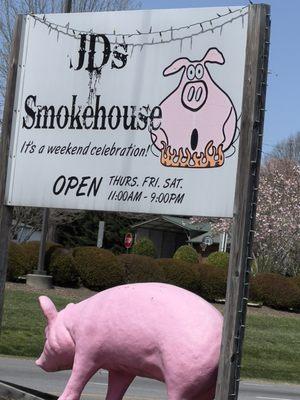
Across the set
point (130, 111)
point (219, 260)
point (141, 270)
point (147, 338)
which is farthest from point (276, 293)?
point (147, 338)

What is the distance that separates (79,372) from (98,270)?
19682mm

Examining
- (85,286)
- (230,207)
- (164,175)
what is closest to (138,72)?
(164,175)

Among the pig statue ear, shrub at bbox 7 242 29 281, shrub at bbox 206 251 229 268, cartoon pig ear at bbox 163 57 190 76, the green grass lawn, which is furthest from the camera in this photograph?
shrub at bbox 206 251 229 268

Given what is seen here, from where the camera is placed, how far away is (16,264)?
83.0 ft

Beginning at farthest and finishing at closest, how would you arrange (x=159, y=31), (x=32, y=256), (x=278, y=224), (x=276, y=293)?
(x=278, y=224) → (x=276, y=293) → (x=32, y=256) → (x=159, y=31)

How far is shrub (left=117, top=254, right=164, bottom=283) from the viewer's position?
26.1 meters

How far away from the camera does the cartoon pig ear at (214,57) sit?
6441mm

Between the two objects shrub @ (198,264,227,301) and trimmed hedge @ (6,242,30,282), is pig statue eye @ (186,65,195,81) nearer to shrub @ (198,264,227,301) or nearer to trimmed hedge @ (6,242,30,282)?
trimmed hedge @ (6,242,30,282)

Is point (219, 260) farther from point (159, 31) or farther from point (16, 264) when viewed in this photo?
point (159, 31)

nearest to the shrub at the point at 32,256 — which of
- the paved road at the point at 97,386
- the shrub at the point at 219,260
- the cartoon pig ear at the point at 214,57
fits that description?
the shrub at the point at 219,260

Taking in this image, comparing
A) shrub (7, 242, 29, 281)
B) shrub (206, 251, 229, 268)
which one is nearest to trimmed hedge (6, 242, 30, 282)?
shrub (7, 242, 29, 281)

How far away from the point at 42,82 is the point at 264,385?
9.50 meters

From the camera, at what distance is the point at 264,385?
15.4 metres

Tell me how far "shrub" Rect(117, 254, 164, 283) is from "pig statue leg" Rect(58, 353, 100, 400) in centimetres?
1989
